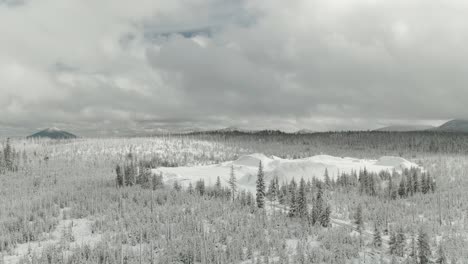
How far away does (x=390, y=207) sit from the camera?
6775cm

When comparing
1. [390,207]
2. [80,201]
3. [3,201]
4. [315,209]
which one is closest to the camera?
[315,209]

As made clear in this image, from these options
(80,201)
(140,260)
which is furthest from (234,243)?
(80,201)

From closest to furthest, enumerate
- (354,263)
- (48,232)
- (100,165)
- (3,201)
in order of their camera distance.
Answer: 1. (354,263)
2. (48,232)
3. (3,201)
4. (100,165)

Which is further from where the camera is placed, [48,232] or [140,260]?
[48,232]

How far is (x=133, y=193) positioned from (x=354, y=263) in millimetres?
45883

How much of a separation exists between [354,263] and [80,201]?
46.6 m

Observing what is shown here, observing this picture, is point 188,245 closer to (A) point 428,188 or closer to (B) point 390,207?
(B) point 390,207

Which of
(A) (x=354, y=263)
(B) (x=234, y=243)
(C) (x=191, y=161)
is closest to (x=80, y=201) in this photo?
(B) (x=234, y=243)

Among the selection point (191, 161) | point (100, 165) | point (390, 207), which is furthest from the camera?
point (191, 161)

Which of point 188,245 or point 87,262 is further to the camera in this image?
point 188,245

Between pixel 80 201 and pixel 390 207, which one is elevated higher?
pixel 80 201

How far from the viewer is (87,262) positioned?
29406 mm

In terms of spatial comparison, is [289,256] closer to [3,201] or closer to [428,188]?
[3,201]

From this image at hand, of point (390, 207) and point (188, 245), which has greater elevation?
point (188, 245)
